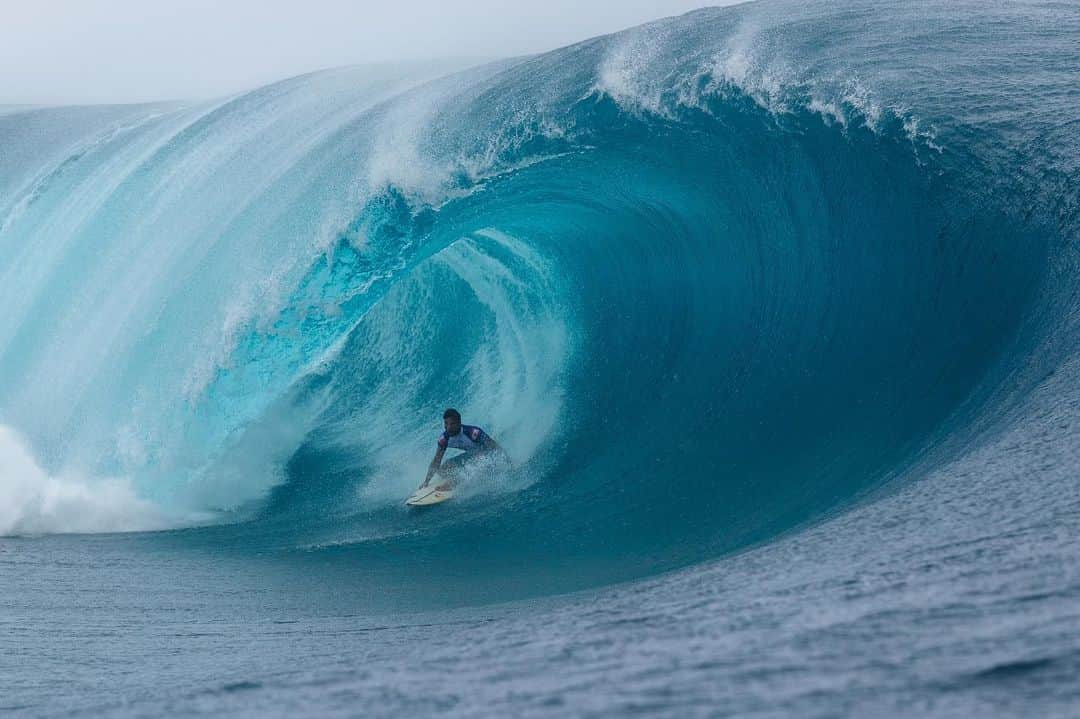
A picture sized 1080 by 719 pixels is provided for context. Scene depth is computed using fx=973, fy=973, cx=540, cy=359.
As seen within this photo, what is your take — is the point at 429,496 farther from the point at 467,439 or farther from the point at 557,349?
the point at 557,349

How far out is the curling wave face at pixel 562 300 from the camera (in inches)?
272

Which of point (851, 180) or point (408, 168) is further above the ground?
point (408, 168)

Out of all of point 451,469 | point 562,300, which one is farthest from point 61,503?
point 562,300

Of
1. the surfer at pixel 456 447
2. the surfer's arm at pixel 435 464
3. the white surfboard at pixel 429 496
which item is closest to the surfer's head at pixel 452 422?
the surfer at pixel 456 447

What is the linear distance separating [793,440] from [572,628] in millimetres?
5413

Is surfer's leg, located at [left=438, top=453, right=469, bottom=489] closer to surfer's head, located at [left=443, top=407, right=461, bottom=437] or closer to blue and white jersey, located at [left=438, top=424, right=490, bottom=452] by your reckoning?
blue and white jersey, located at [left=438, top=424, right=490, bottom=452]

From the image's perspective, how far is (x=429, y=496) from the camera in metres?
8.20

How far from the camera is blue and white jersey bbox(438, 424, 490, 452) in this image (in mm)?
8453

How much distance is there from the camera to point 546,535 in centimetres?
705

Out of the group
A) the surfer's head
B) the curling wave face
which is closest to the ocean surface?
the curling wave face

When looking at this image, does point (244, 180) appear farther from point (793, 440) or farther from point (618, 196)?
point (793, 440)

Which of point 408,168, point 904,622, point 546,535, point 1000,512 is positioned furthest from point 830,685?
point 408,168

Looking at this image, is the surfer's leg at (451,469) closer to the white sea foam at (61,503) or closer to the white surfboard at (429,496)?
the white surfboard at (429,496)

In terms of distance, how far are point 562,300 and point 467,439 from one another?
3400 mm
